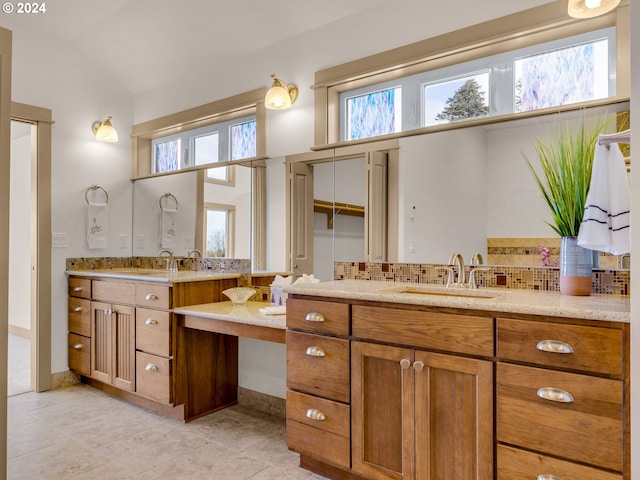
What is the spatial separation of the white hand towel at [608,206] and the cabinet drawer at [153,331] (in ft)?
7.77

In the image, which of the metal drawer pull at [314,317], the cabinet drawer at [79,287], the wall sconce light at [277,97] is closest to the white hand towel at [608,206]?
the metal drawer pull at [314,317]

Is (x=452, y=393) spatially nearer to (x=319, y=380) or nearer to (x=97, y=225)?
(x=319, y=380)

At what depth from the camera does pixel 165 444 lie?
2.51 meters

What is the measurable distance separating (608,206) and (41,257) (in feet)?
12.4

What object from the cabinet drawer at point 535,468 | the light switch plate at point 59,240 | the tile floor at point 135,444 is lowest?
the tile floor at point 135,444

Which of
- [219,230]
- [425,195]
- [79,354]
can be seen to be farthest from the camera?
[79,354]

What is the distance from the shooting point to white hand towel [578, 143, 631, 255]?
1699 mm

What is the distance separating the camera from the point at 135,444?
250 centimetres

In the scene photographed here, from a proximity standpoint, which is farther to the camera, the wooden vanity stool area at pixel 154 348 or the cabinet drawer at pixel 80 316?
the cabinet drawer at pixel 80 316

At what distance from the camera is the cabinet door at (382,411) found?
178 cm

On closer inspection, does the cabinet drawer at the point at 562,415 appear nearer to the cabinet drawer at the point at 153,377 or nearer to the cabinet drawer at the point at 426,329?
the cabinet drawer at the point at 426,329

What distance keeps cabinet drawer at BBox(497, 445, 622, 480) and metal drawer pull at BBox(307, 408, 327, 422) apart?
2.59ft

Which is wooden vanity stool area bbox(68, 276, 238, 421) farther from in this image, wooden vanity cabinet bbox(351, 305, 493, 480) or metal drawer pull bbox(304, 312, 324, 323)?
wooden vanity cabinet bbox(351, 305, 493, 480)

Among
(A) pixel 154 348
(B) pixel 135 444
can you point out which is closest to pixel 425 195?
(A) pixel 154 348
